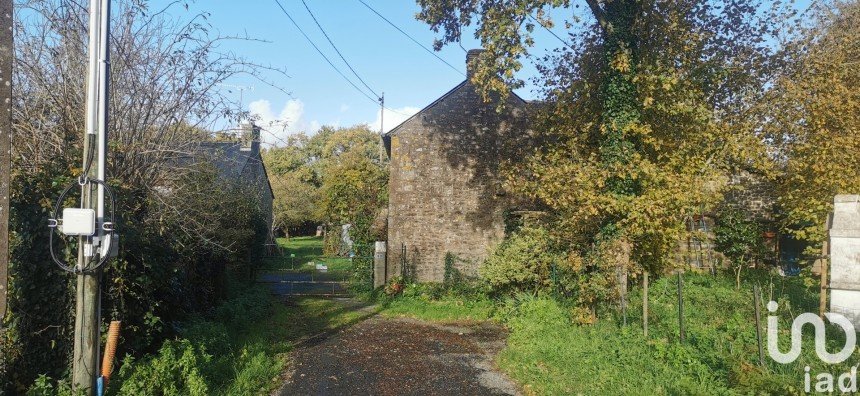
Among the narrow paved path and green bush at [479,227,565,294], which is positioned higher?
green bush at [479,227,565,294]

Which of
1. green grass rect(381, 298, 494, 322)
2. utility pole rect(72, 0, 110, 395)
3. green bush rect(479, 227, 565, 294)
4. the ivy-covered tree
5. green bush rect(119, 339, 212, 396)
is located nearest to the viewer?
utility pole rect(72, 0, 110, 395)

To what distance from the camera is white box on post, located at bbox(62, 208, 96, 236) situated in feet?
17.7

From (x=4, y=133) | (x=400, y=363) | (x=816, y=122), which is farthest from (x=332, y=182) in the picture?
(x=4, y=133)

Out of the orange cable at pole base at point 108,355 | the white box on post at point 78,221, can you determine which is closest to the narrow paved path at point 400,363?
the orange cable at pole base at point 108,355

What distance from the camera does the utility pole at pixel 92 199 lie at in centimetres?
572

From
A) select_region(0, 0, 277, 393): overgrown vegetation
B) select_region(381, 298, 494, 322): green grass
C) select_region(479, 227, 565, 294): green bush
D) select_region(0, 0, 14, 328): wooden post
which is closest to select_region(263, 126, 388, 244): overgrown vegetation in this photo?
select_region(0, 0, 277, 393): overgrown vegetation

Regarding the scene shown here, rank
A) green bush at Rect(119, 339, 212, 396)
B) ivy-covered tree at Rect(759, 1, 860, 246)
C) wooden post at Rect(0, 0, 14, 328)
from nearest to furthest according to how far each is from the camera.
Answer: wooden post at Rect(0, 0, 14, 328)
green bush at Rect(119, 339, 212, 396)
ivy-covered tree at Rect(759, 1, 860, 246)

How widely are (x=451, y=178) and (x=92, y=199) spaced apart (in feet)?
44.4

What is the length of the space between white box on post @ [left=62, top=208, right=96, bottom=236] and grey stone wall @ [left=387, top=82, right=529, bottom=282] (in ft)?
43.7

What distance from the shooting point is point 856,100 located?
12477mm

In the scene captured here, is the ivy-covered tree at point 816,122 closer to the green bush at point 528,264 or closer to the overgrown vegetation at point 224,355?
the green bush at point 528,264

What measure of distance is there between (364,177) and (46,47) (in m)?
24.5

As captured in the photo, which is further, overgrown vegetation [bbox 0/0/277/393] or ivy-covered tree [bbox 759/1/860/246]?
ivy-covered tree [bbox 759/1/860/246]

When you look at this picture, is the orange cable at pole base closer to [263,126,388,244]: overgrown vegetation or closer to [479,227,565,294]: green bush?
[263,126,388,244]: overgrown vegetation
